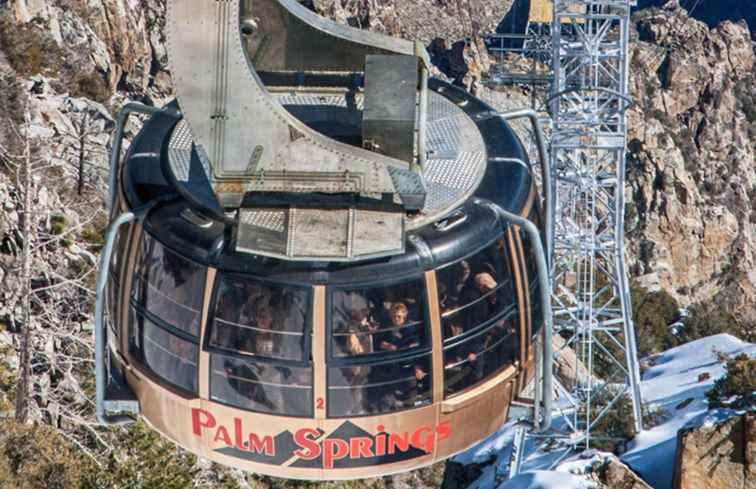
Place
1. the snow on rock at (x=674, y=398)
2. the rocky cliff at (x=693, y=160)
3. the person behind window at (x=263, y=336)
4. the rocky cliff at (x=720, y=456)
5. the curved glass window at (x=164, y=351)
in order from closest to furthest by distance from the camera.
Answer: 1. the person behind window at (x=263, y=336)
2. the curved glass window at (x=164, y=351)
3. the rocky cliff at (x=720, y=456)
4. the snow on rock at (x=674, y=398)
5. the rocky cliff at (x=693, y=160)

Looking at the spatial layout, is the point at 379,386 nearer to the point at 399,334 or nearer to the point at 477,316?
the point at 399,334

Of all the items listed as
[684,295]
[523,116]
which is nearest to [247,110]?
[523,116]

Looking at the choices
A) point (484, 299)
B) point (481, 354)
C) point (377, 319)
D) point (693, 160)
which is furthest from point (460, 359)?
point (693, 160)

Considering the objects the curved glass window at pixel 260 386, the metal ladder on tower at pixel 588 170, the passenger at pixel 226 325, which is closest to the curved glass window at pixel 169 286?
the passenger at pixel 226 325

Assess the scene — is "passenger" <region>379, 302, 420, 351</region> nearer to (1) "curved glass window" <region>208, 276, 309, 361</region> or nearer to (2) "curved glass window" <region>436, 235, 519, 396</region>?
(2) "curved glass window" <region>436, 235, 519, 396</region>

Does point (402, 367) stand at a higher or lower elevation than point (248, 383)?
higher

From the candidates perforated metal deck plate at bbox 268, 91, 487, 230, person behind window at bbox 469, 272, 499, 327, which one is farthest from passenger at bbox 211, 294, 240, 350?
person behind window at bbox 469, 272, 499, 327

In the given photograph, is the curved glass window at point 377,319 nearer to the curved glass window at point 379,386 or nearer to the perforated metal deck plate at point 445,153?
the curved glass window at point 379,386

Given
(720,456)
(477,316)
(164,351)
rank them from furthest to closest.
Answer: (720,456)
(164,351)
(477,316)
